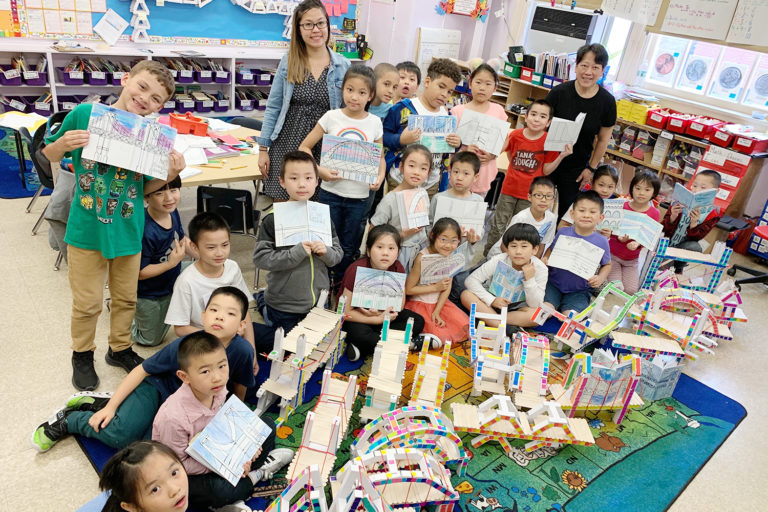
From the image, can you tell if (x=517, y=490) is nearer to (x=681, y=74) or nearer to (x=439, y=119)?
(x=439, y=119)

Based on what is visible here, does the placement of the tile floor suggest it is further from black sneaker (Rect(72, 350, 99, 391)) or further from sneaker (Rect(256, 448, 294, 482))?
sneaker (Rect(256, 448, 294, 482))

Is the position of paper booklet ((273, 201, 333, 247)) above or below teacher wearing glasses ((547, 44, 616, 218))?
below

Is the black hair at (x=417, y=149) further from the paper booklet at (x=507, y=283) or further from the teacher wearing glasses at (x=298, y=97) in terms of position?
the paper booklet at (x=507, y=283)

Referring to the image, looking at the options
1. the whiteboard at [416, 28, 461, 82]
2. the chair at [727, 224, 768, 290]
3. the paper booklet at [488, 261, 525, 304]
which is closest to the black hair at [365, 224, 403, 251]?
the paper booklet at [488, 261, 525, 304]

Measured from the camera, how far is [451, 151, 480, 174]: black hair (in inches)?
133

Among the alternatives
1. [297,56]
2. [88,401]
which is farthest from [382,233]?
[88,401]

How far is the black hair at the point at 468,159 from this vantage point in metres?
3.39

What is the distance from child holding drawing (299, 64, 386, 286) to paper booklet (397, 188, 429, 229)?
18cm

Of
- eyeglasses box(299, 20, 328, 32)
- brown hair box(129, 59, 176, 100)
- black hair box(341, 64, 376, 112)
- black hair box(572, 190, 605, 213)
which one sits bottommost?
black hair box(572, 190, 605, 213)

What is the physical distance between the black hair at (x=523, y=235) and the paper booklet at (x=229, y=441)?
6.39 ft

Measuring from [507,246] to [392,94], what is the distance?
1.20 m

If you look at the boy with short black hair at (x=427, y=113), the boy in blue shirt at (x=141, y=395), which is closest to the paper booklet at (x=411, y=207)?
the boy with short black hair at (x=427, y=113)

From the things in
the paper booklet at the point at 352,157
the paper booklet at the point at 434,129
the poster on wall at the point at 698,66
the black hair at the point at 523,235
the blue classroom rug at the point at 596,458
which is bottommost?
the blue classroom rug at the point at 596,458

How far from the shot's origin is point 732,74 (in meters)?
5.48
